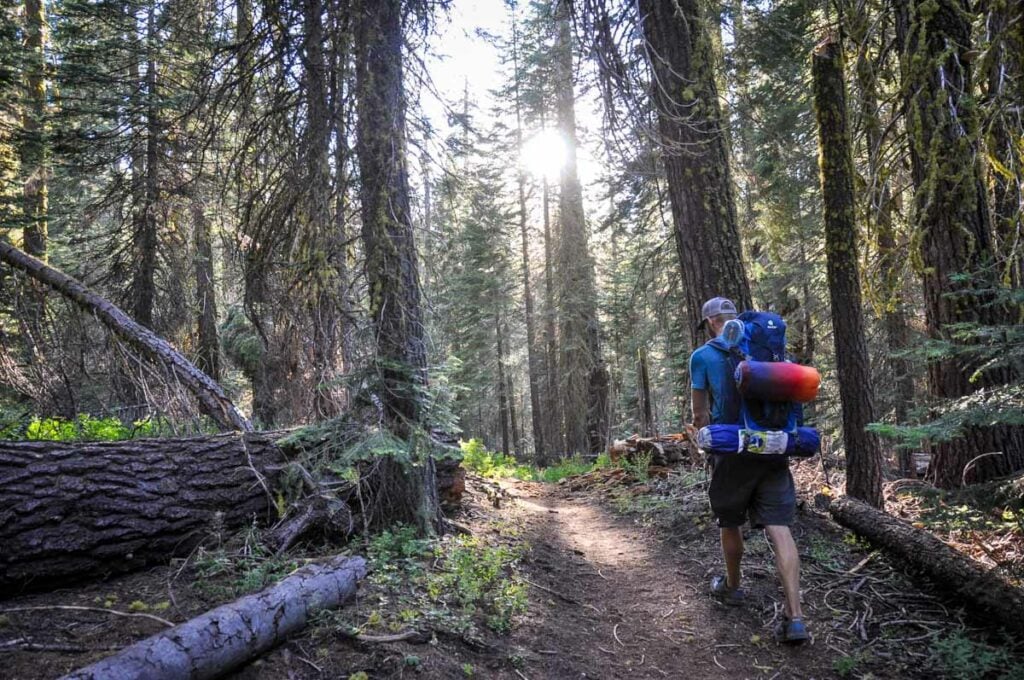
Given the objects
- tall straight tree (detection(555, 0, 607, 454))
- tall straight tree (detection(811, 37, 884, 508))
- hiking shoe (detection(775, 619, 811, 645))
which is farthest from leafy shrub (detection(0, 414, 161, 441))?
tall straight tree (detection(555, 0, 607, 454))

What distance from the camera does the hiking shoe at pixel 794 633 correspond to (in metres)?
3.70

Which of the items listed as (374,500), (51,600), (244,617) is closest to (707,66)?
(374,500)

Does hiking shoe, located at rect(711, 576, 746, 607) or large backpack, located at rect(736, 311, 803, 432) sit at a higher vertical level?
large backpack, located at rect(736, 311, 803, 432)

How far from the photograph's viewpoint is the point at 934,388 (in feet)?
19.0

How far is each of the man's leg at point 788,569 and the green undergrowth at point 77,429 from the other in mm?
5802

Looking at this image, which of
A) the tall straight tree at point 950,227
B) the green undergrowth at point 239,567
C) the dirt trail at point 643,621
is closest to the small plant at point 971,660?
the dirt trail at point 643,621

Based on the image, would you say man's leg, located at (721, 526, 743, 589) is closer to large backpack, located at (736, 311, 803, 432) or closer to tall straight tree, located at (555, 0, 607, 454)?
large backpack, located at (736, 311, 803, 432)

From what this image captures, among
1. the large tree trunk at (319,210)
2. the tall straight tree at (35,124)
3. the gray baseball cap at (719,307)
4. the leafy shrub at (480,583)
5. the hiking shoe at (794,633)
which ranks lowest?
the hiking shoe at (794,633)

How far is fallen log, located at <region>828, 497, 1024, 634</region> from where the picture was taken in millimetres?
3363

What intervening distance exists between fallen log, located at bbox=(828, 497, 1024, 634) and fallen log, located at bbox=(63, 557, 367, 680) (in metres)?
4.16

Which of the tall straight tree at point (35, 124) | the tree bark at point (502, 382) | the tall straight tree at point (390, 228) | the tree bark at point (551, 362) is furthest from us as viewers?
the tree bark at point (502, 382)

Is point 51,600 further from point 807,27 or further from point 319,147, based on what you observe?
point 807,27

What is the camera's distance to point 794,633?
3707 mm

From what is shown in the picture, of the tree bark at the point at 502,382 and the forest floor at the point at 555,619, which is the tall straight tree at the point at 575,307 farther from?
the forest floor at the point at 555,619
